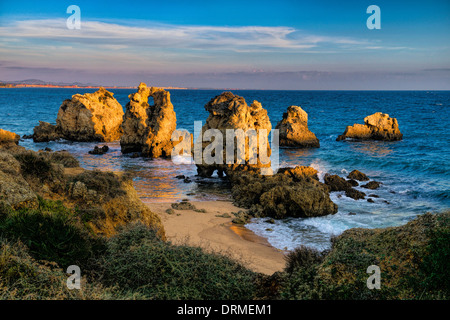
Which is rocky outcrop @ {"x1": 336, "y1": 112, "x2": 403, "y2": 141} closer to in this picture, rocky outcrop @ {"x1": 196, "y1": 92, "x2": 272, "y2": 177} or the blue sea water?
the blue sea water

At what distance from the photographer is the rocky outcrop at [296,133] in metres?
49.2

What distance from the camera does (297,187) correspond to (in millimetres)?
20969

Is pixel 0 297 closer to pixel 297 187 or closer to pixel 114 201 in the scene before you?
pixel 114 201

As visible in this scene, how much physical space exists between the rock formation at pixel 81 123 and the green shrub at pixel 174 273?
4599 cm

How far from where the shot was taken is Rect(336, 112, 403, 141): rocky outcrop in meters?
52.8

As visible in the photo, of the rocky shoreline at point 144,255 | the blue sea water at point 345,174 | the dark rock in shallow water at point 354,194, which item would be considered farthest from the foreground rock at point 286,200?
the rocky shoreline at point 144,255

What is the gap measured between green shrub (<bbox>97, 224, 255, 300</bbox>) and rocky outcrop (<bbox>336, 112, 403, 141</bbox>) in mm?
50553

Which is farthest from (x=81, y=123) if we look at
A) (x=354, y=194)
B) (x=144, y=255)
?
(x=144, y=255)

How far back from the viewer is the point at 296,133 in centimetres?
4928

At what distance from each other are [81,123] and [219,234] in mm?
39354

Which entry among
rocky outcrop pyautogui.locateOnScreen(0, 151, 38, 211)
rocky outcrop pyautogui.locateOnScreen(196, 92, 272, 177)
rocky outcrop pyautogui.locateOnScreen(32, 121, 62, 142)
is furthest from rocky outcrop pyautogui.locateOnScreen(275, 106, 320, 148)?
rocky outcrop pyautogui.locateOnScreen(0, 151, 38, 211)

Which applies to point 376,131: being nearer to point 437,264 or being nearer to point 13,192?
point 437,264

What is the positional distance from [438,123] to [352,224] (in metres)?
64.3
